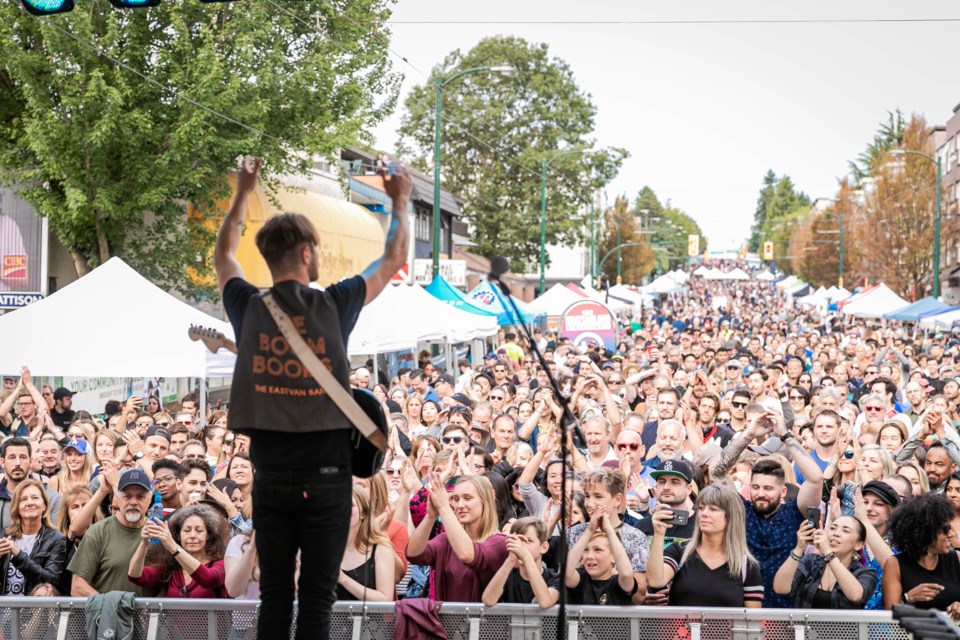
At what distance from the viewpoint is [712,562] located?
19.1ft

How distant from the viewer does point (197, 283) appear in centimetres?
2644

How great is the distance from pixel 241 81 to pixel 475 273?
1680 inches

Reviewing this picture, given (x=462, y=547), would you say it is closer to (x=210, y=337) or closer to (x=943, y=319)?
(x=210, y=337)

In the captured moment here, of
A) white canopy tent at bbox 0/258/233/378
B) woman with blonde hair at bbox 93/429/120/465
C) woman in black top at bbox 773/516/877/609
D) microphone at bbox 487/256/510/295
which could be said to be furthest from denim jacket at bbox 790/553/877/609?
white canopy tent at bbox 0/258/233/378

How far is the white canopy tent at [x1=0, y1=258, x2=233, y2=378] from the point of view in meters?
12.4

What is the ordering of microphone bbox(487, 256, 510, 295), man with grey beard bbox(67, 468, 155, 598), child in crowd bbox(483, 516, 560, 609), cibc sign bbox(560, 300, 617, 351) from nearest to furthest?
microphone bbox(487, 256, 510, 295), child in crowd bbox(483, 516, 560, 609), man with grey beard bbox(67, 468, 155, 598), cibc sign bbox(560, 300, 617, 351)

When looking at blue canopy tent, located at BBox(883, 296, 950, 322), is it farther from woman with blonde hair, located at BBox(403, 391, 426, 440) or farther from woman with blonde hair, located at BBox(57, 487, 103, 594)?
woman with blonde hair, located at BBox(57, 487, 103, 594)

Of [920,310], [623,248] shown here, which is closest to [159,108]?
[920,310]

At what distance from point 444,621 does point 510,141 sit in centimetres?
6098

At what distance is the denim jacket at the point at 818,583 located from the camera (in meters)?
5.97

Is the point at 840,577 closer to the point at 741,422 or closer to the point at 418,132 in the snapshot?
the point at 741,422

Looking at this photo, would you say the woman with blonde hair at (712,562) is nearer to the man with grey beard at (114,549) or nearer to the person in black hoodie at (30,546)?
the man with grey beard at (114,549)

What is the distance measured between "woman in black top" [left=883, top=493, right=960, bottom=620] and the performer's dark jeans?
10.4ft

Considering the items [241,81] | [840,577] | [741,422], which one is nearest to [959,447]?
[741,422]
